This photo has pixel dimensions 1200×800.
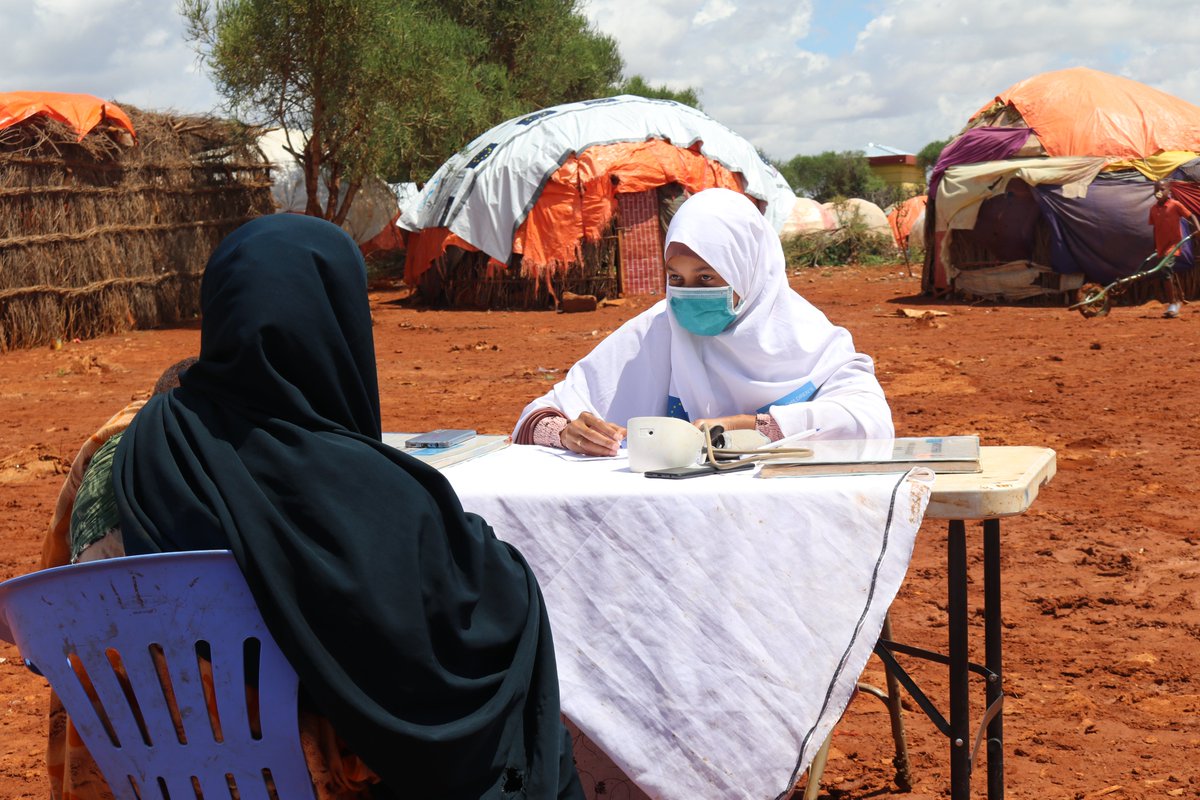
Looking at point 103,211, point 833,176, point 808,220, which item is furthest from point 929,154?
point 103,211

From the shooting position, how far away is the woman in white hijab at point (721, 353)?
319 centimetres

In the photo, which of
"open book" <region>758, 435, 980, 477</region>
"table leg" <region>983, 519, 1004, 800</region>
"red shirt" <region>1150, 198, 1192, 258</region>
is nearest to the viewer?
"open book" <region>758, 435, 980, 477</region>

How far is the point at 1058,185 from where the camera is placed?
1580 cm

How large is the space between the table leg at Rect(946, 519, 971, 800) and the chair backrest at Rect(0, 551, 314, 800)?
143 centimetres

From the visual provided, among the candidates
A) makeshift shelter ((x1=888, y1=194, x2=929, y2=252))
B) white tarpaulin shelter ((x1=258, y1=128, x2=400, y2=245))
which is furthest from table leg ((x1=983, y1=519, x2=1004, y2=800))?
makeshift shelter ((x1=888, y1=194, x2=929, y2=252))

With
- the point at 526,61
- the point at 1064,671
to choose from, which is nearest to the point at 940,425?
the point at 1064,671

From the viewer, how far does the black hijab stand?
162 cm

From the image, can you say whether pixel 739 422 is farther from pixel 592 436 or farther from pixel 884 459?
pixel 884 459

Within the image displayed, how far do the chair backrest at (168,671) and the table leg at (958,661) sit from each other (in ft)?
4.68

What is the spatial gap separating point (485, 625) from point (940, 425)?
23.4ft

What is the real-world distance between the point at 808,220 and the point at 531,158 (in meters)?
11.2

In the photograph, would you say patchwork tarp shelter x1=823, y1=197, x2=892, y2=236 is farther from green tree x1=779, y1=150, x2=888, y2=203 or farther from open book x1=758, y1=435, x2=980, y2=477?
open book x1=758, y1=435, x2=980, y2=477

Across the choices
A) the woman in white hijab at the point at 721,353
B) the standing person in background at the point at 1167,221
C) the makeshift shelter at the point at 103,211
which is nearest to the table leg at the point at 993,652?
the woman in white hijab at the point at 721,353

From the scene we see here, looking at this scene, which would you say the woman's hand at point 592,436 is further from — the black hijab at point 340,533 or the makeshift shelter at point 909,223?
the makeshift shelter at point 909,223
